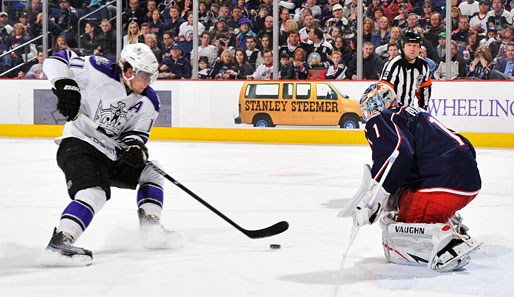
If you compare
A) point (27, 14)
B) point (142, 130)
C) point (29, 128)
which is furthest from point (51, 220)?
point (27, 14)

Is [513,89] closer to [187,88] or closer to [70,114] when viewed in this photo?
[187,88]

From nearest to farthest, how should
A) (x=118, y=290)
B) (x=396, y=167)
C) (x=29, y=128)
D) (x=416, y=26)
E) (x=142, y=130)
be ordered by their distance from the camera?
(x=118, y=290)
(x=396, y=167)
(x=142, y=130)
(x=416, y=26)
(x=29, y=128)

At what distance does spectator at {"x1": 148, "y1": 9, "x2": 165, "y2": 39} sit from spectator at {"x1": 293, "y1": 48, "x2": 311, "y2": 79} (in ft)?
6.37

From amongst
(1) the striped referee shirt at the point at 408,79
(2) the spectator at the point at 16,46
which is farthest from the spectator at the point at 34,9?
(1) the striped referee shirt at the point at 408,79

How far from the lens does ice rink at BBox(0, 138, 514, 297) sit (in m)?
2.90

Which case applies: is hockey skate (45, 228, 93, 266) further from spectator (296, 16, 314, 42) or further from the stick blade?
spectator (296, 16, 314, 42)

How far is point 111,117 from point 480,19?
6967 millimetres

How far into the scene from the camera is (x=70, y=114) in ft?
11.4

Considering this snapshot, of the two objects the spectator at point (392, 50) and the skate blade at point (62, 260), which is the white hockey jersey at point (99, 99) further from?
the spectator at point (392, 50)

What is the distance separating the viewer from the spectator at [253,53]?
35.2 ft

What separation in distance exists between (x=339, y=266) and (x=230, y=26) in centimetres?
814

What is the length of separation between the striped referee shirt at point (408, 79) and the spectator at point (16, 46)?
7.29 meters

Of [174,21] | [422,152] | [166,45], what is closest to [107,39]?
[166,45]

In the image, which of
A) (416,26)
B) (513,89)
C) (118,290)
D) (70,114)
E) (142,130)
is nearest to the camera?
(118,290)
